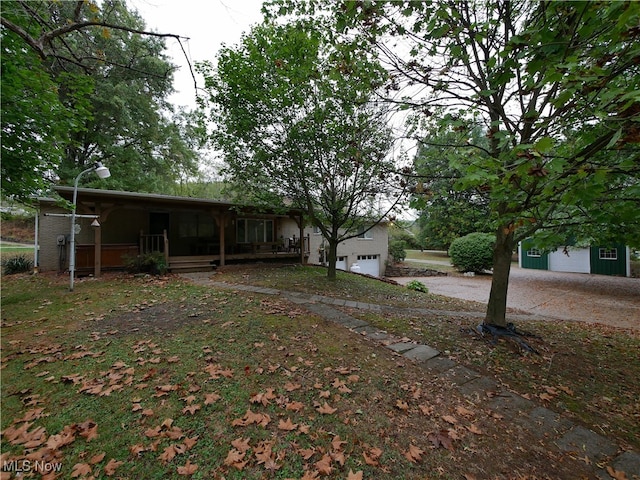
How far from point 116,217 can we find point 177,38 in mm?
10681

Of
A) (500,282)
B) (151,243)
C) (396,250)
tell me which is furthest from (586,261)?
(151,243)

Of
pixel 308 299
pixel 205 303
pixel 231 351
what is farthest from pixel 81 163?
pixel 231 351

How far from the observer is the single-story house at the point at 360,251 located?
1725 centimetres

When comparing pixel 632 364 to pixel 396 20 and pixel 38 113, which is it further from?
pixel 38 113

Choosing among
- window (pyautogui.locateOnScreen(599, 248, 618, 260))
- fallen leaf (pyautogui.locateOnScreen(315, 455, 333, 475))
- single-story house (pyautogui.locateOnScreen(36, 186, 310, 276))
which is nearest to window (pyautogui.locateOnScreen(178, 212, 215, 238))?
single-story house (pyautogui.locateOnScreen(36, 186, 310, 276))

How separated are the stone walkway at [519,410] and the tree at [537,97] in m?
1.96

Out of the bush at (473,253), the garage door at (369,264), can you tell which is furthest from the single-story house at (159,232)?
the bush at (473,253)

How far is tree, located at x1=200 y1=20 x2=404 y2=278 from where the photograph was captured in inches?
276

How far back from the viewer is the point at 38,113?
493 centimetres

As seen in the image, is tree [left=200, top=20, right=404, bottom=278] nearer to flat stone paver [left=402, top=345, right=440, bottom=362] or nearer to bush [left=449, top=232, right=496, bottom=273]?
flat stone paver [left=402, top=345, right=440, bottom=362]

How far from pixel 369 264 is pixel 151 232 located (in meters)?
13.4

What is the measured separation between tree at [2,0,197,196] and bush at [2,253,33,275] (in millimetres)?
4315

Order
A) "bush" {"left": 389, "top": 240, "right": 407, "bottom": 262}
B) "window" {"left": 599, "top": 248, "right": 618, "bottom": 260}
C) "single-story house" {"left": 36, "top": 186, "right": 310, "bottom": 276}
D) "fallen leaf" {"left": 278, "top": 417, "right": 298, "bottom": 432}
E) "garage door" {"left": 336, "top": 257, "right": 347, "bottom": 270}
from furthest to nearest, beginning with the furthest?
"bush" {"left": 389, "top": 240, "right": 407, "bottom": 262}
"garage door" {"left": 336, "top": 257, "right": 347, "bottom": 270}
"window" {"left": 599, "top": 248, "right": 618, "bottom": 260}
"single-story house" {"left": 36, "top": 186, "right": 310, "bottom": 276}
"fallen leaf" {"left": 278, "top": 417, "right": 298, "bottom": 432}

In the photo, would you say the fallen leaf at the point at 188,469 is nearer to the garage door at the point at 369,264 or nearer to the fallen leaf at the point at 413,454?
the fallen leaf at the point at 413,454
